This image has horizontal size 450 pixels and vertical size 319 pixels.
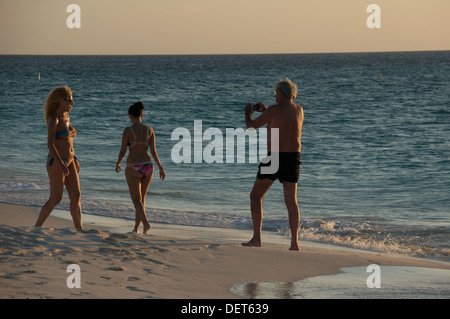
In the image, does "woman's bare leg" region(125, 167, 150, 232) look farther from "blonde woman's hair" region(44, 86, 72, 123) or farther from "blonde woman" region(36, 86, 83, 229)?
"blonde woman's hair" region(44, 86, 72, 123)

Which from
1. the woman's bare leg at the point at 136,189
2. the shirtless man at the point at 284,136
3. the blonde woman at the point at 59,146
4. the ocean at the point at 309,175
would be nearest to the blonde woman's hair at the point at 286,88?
the shirtless man at the point at 284,136

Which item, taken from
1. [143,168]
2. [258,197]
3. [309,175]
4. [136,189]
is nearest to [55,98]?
[143,168]

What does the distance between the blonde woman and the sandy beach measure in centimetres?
46

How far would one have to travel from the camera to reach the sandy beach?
4703 mm

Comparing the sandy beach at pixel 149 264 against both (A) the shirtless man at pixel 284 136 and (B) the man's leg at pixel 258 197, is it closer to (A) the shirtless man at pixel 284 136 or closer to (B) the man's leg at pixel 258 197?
(B) the man's leg at pixel 258 197

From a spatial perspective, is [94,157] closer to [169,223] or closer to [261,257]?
[169,223]

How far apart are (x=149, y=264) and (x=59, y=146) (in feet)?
5.57

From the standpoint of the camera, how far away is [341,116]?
29812 mm

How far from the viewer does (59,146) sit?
6355mm

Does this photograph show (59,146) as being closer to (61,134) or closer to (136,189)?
(61,134)

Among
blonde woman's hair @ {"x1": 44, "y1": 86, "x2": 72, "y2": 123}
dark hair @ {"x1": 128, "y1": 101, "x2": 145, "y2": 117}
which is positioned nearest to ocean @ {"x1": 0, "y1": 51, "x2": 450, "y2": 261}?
dark hair @ {"x1": 128, "y1": 101, "x2": 145, "y2": 117}

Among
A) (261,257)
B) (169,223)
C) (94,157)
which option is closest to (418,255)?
(261,257)

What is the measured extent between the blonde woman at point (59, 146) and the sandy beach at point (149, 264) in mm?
458

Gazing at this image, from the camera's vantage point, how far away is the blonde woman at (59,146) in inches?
247
